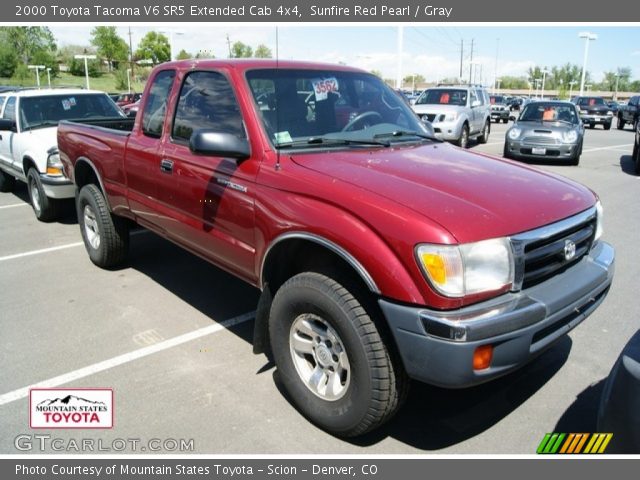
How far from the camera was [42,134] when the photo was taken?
7668 millimetres

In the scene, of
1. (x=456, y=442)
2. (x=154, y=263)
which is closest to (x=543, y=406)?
(x=456, y=442)

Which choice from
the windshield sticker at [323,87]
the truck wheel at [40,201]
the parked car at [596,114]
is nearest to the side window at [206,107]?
the windshield sticker at [323,87]

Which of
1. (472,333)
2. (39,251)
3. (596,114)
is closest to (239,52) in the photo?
(39,251)

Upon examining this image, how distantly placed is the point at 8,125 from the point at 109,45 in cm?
7509

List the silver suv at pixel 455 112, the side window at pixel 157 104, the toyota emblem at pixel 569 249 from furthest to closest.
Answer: the silver suv at pixel 455 112 < the side window at pixel 157 104 < the toyota emblem at pixel 569 249

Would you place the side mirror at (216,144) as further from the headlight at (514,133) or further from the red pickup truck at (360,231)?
the headlight at (514,133)

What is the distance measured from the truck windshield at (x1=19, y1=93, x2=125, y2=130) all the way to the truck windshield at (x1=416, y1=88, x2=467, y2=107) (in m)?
10.9

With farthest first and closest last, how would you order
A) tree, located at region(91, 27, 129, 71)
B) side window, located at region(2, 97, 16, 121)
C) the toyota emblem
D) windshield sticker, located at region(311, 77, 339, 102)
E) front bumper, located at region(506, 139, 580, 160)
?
1. tree, located at region(91, 27, 129, 71)
2. front bumper, located at region(506, 139, 580, 160)
3. side window, located at region(2, 97, 16, 121)
4. windshield sticker, located at region(311, 77, 339, 102)
5. the toyota emblem

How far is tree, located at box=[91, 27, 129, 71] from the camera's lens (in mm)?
74312

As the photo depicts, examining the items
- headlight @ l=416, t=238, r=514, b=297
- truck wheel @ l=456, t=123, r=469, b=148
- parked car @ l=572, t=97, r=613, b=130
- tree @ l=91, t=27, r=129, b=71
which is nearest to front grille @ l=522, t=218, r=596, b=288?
headlight @ l=416, t=238, r=514, b=297

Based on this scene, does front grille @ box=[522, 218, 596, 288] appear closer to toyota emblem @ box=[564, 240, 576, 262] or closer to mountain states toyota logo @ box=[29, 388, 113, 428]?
toyota emblem @ box=[564, 240, 576, 262]

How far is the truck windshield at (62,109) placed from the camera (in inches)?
320

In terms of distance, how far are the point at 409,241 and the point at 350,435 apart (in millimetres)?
1150

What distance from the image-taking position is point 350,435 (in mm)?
2818
